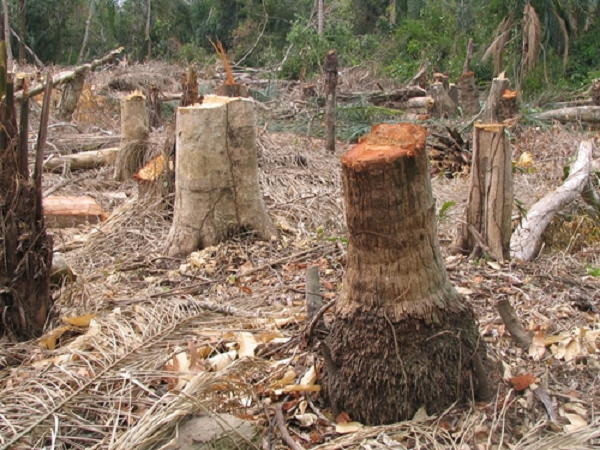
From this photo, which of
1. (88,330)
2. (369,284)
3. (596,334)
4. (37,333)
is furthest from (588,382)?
(37,333)

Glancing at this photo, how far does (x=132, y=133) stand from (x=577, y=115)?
6.99 meters

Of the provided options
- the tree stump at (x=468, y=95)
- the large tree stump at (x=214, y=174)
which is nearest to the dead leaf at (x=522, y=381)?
the large tree stump at (x=214, y=174)

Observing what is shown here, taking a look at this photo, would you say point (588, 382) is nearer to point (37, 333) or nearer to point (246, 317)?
point (246, 317)

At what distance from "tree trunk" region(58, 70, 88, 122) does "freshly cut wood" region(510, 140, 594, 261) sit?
26.5ft

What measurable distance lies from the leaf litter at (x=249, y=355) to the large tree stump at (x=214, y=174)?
0.15m

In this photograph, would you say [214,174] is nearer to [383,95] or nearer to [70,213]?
[70,213]

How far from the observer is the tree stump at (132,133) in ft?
24.2

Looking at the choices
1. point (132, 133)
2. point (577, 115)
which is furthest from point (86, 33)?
point (577, 115)

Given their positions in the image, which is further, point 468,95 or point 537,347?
point 468,95

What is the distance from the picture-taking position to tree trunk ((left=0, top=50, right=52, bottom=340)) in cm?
282

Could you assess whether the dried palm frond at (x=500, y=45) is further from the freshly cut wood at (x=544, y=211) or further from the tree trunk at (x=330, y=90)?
the freshly cut wood at (x=544, y=211)

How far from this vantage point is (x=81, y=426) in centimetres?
216

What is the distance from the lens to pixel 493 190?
13.0 feet

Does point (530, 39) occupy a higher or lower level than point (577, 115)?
higher
